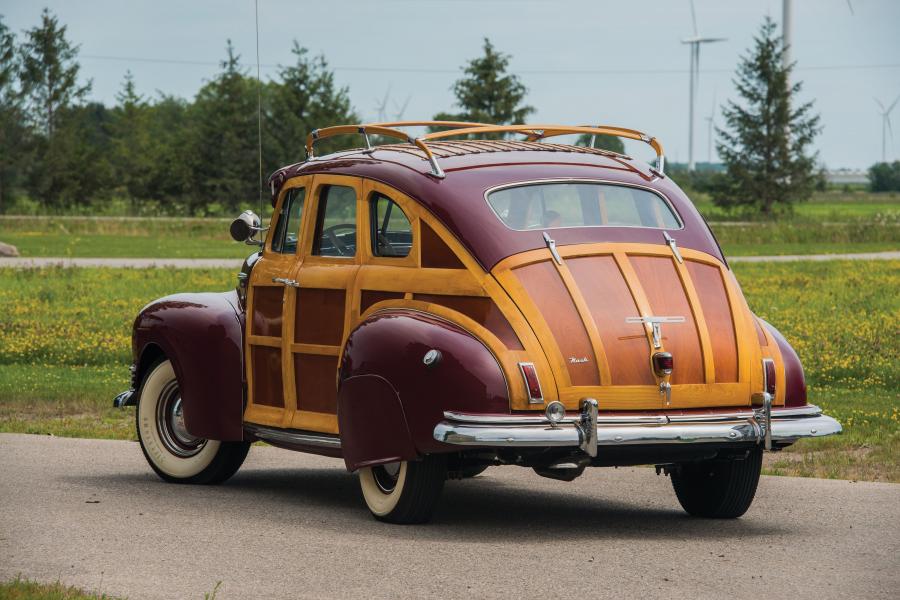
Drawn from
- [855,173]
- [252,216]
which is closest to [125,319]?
[252,216]

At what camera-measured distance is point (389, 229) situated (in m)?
8.40

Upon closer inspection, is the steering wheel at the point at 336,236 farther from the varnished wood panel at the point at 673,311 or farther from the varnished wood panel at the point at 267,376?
the varnished wood panel at the point at 673,311

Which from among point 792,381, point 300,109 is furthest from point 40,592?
point 300,109

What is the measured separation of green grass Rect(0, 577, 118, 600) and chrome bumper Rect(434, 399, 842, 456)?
191 centimetres

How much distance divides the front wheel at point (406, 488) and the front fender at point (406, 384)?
188 millimetres

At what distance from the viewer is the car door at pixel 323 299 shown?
8.50 m

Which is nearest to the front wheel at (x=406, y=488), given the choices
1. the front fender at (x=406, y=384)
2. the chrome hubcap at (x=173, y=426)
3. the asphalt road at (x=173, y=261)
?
the front fender at (x=406, y=384)

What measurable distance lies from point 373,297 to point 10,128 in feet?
223

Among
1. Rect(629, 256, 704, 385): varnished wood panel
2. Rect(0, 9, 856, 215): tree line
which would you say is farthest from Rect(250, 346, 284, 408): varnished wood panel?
Rect(0, 9, 856, 215): tree line

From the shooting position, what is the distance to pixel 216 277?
2755 cm

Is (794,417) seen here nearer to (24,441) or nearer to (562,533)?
(562,533)

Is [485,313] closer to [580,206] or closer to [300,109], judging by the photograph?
[580,206]

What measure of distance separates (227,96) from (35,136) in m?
13.0

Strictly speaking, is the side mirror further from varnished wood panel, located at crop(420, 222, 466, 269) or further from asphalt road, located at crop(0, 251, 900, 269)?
asphalt road, located at crop(0, 251, 900, 269)
